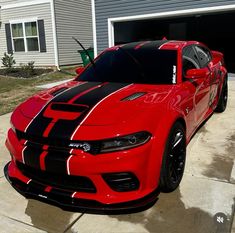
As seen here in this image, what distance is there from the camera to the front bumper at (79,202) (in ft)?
9.18

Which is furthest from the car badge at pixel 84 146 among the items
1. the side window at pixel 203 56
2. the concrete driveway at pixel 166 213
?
the side window at pixel 203 56

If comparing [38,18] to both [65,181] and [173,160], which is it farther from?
[65,181]

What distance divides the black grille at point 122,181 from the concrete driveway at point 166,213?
0.34 meters

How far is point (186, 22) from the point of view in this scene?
901 inches

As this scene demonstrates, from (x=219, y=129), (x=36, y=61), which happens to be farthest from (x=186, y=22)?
(x=219, y=129)

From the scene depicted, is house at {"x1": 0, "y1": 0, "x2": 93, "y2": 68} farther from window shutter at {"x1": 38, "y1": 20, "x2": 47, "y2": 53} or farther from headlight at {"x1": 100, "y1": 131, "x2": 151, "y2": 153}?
headlight at {"x1": 100, "y1": 131, "x2": 151, "y2": 153}

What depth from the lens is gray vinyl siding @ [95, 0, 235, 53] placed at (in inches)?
395

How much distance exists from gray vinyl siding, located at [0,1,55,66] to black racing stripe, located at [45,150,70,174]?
1322 centimetres

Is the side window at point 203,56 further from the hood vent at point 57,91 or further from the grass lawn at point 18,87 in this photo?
the grass lawn at point 18,87

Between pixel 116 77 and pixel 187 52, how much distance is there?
1200mm

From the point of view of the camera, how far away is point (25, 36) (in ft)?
52.1

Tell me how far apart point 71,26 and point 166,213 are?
14.4 metres

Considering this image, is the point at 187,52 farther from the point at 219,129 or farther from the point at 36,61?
the point at 36,61

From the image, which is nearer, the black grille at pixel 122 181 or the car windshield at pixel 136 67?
the black grille at pixel 122 181
